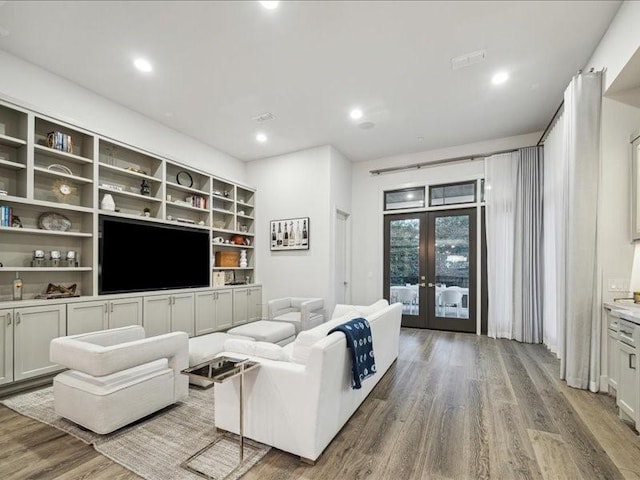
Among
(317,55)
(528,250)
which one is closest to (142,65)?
(317,55)

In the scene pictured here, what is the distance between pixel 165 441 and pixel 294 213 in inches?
176

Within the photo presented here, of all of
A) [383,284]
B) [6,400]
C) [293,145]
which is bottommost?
[6,400]

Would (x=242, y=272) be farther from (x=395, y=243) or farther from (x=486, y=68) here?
(x=486, y=68)

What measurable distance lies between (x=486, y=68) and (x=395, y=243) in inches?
145

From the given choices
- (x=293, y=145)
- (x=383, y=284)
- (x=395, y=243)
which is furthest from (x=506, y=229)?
(x=293, y=145)

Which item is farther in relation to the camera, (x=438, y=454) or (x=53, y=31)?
(x=53, y=31)

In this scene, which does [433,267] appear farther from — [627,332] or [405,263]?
[627,332]

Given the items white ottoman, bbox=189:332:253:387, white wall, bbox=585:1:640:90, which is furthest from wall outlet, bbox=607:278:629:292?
white ottoman, bbox=189:332:253:387

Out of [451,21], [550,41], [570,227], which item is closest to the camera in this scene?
[451,21]

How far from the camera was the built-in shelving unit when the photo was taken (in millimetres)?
3400

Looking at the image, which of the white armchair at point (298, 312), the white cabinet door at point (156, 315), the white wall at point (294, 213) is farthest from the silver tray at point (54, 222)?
the white wall at point (294, 213)

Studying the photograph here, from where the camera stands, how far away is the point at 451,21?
9.45 ft

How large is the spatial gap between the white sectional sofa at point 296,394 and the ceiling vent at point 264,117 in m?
3.53

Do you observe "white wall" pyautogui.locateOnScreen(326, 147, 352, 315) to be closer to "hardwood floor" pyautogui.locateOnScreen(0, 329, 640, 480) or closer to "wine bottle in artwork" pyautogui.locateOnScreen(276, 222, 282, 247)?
"wine bottle in artwork" pyautogui.locateOnScreen(276, 222, 282, 247)
